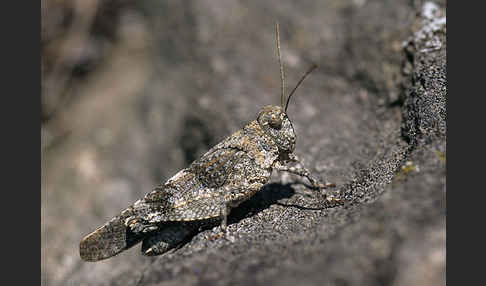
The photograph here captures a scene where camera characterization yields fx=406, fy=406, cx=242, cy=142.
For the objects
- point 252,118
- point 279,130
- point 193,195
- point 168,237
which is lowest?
point 168,237

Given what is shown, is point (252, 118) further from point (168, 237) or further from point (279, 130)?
point (168, 237)

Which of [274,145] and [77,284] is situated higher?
[274,145]

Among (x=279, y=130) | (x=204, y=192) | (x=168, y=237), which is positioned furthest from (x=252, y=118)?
(x=168, y=237)

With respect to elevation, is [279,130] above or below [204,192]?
above

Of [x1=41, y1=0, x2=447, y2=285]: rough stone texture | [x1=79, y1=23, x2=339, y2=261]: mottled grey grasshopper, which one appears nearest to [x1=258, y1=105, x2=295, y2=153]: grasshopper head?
[x1=79, y1=23, x2=339, y2=261]: mottled grey grasshopper

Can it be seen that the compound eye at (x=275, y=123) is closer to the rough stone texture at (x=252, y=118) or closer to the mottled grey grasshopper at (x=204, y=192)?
the mottled grey grasshopper at (x=204, y=192)

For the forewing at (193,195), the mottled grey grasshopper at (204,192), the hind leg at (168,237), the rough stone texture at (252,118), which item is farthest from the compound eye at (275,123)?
the hind leg at (168,237)

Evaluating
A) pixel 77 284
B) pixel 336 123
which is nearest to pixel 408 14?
pixel 336 123

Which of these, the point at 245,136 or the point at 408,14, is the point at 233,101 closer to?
the point at 245,136
